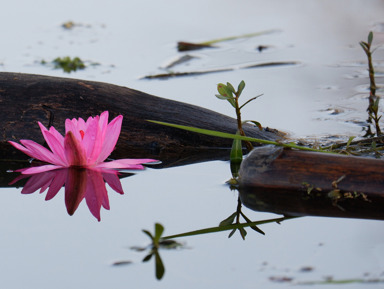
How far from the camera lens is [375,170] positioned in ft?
5.90

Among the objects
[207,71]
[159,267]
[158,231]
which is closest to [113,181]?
[158,231]

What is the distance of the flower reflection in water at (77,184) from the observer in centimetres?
185

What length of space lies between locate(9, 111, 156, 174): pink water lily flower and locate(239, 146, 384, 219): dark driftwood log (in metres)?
0.39

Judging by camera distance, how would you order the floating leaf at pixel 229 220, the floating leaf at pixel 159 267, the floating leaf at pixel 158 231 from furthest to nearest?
1. the floating leaf at pixel 229 220
2. the floating leaf at pixel 158 231
3. the floating leaf at pixel 159 267

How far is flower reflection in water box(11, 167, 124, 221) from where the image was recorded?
6.06ft

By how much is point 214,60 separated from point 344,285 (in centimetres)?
294

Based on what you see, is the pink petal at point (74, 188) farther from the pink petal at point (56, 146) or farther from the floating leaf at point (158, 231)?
the floating leaf at point (158, 231)

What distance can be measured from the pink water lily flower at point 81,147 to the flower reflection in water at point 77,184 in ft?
0.07

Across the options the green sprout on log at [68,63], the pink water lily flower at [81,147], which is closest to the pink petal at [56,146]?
the pink water lily flower at [81,147]

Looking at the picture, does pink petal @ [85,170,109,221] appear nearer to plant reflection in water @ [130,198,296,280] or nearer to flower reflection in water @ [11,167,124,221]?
flower reflection in water @ [11,167,124,221]

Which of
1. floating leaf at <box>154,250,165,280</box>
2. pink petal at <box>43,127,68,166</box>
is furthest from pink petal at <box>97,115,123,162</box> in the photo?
floating leaf at <box>154,250,165,280</box>

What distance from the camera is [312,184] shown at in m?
1.84

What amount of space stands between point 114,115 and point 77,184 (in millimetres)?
495

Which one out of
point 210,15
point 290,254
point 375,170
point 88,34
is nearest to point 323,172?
point 375,170
